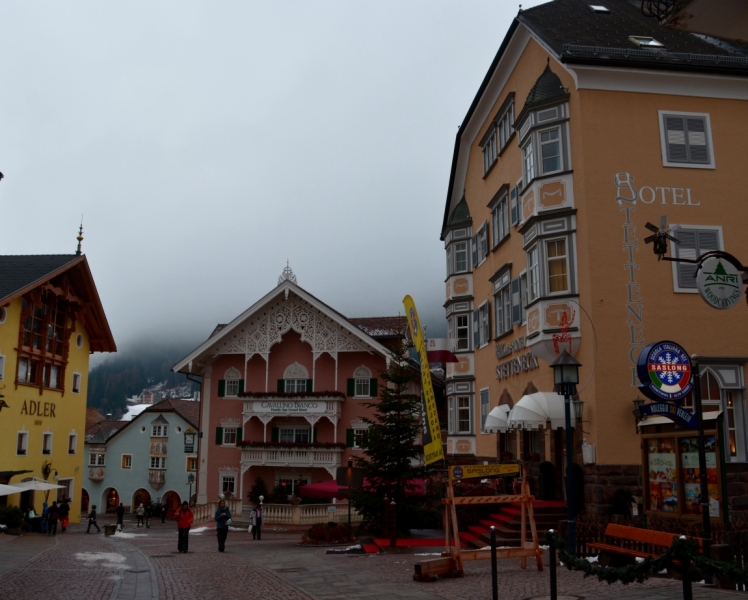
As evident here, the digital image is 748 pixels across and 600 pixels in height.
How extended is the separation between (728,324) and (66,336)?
3231 cm

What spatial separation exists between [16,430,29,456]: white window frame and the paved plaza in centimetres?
1336

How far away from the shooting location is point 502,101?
27250mm

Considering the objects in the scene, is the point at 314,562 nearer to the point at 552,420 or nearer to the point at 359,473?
the point at 359,473

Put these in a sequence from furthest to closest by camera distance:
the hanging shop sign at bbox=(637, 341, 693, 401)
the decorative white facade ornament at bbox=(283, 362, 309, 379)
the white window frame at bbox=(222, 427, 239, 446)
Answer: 1. the white window frame at bbox=(222, 427, 239, 446)
2. the decorative white facade ornament at bbox=(283, 362, 309, 379)
3. the hanging shop sign at bbox=(637, 341, 693, 401)

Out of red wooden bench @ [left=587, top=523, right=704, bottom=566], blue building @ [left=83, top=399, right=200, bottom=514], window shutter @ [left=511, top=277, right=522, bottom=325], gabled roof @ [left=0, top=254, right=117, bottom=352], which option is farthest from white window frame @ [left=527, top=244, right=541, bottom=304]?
blue building @ [left=83, top=399, right=200, bottom=514]

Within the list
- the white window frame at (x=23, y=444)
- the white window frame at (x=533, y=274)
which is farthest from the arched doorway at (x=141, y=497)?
the white window frame at (x=533, y=274)

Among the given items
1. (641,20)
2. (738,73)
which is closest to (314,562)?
(738,73)

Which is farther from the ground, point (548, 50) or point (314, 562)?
Result: point (548, 50)

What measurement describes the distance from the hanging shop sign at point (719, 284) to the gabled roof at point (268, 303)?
29037mm

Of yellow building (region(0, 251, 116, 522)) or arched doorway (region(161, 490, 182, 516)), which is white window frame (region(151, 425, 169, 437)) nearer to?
arched doorway (region(161, 490, 182, 516))

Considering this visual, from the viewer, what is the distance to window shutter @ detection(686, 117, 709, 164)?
21109mm

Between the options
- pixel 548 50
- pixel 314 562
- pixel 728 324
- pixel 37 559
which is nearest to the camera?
pixel 314 562

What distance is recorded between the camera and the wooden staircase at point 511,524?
58.7 ft

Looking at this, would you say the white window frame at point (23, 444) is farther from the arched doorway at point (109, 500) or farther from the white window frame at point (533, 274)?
the arched doorway at point (109, 500)
